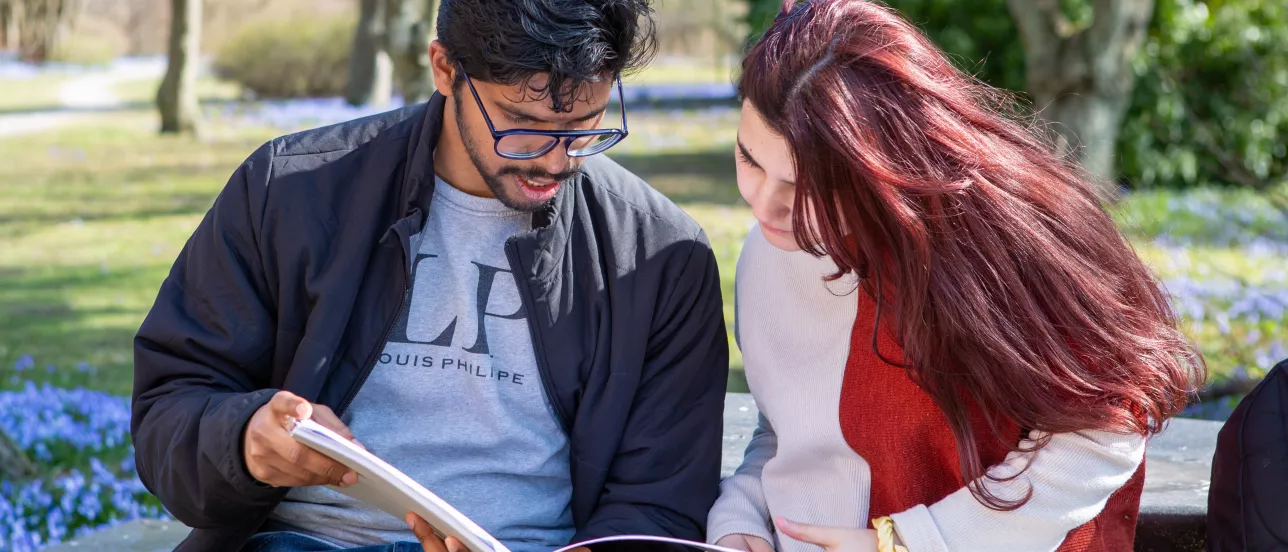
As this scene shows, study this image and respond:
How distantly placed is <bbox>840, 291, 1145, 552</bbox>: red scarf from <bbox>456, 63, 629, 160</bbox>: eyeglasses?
55 centimetres

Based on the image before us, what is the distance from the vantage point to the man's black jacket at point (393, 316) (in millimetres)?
2098

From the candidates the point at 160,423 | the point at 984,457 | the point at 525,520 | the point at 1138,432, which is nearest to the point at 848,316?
the point at 984,457

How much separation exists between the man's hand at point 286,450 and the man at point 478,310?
18 cm

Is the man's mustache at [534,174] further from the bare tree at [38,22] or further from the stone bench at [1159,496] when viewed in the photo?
the bare tree at [38,22]

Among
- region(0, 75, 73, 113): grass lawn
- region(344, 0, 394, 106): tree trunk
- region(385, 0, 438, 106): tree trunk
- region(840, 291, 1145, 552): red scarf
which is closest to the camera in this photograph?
region(840, 291, 1145, 552): red scarf

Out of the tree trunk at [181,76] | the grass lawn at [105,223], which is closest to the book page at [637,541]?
the grass lawn at [105,223]

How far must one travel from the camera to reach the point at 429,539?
75.5 inches

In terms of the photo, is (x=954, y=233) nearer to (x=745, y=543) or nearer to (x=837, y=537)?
(x=837, y=537)

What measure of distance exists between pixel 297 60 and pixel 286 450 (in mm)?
19895

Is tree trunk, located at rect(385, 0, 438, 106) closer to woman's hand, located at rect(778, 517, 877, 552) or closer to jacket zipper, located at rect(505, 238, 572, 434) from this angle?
jacket zipper, located at rect(505, 238, 572, 434)

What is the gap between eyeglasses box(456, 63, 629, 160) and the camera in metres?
2.17

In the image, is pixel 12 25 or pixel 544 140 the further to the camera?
pixel 12 25

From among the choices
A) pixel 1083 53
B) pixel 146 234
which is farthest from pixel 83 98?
pixel 1083 53

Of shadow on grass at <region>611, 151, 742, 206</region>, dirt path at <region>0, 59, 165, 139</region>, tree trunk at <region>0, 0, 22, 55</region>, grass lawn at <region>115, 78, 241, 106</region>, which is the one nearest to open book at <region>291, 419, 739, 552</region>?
shadow on grass at <region>611, 151, 742, 206</region>
